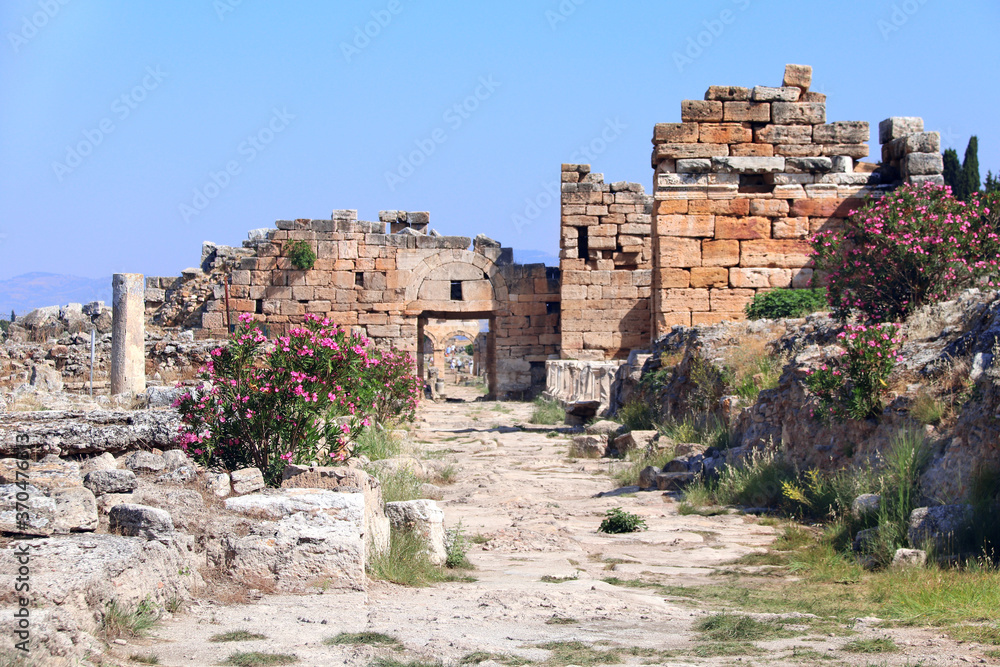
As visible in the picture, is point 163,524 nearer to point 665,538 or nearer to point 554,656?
point 554,656

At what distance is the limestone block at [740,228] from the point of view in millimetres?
15875

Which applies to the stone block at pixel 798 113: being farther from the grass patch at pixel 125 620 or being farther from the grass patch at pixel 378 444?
the grass patch at pixel 125 620

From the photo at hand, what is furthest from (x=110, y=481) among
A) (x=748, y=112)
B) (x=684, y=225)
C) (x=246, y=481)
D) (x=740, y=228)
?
(x=748, y=112)

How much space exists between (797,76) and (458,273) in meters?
9.07

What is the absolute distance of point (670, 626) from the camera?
4551 mm

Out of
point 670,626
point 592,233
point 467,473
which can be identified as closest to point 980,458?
point 670,626

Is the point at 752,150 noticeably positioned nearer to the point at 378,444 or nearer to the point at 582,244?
the point at 582,244

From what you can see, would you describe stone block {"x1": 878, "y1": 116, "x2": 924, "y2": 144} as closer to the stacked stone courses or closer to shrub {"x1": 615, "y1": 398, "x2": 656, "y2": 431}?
the stacked stone courses

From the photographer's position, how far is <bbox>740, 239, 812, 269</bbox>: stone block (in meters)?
15.9

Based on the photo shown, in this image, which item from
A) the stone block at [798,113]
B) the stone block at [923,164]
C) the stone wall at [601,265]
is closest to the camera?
the stone block at [923,164]

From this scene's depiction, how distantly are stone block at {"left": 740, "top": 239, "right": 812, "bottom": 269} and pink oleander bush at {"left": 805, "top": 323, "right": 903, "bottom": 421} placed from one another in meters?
8.26

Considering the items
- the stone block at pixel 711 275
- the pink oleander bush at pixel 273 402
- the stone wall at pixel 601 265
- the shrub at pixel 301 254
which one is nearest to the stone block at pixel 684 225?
the stone block at pixel 711 275

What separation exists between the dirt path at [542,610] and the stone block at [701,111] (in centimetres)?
894

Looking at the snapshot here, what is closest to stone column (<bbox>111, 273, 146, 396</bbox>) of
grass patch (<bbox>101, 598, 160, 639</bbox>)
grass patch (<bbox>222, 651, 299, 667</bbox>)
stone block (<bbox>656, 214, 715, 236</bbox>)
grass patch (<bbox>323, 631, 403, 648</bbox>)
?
stone block (<bbox>656, 214, 715, 236</bbox>)
